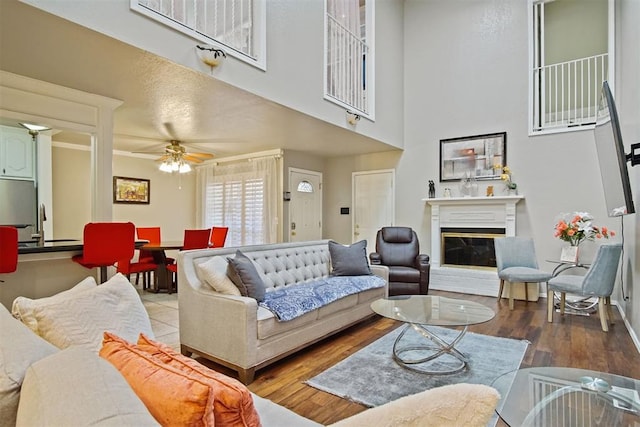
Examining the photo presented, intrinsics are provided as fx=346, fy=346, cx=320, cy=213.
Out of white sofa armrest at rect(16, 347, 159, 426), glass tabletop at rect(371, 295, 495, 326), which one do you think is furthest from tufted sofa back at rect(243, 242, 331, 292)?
white sofa armrest at rect(16, 347, 159, 426)

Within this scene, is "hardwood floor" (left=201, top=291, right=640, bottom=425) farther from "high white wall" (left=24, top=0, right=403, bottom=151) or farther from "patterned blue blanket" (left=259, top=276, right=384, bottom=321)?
"high white wall" (left=24, top=0, right=403, bottom=151)

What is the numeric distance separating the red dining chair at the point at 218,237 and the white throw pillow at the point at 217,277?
3.37 m

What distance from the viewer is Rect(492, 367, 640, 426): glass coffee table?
1.56m

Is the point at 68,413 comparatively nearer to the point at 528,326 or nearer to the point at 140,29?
the point at 140,29

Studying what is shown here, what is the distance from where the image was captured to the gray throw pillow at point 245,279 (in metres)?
2.73

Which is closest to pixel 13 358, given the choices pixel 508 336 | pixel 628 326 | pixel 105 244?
pixel 105 244

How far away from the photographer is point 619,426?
152cm

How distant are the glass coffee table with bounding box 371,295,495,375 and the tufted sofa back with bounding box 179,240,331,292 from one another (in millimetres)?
1007

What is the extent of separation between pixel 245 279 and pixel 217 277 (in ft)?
0.72

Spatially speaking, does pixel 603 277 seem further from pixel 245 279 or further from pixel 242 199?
pixel 242 199

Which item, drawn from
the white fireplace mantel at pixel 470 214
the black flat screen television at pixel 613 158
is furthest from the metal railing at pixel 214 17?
the white fireplace mantel at pixel 470 214

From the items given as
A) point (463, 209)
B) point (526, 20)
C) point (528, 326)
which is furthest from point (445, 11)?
point (528, 326)

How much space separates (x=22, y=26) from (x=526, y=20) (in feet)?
20.1

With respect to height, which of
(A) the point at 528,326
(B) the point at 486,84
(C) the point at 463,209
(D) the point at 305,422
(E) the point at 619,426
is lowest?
(A) the point at 528,326
